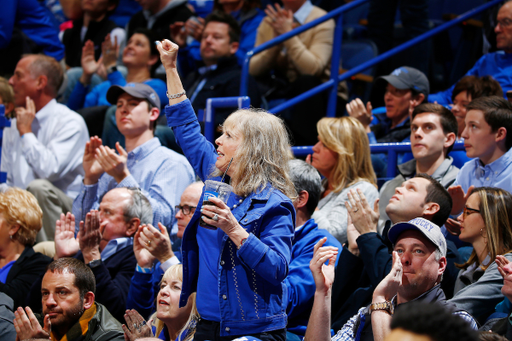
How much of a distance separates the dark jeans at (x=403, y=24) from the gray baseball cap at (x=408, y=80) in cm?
160

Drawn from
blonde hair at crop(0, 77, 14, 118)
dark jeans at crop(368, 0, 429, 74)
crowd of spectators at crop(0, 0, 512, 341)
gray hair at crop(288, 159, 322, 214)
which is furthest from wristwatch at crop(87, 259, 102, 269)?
dark jeans at crop(368, 0, 429, 74)

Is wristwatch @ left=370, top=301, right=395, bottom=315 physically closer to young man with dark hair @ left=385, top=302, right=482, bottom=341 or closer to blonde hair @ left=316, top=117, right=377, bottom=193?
young man with dark hair @ left=385, top=302, right=482, bottom=341

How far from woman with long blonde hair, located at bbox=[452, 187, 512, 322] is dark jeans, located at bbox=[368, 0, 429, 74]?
3.59 meters

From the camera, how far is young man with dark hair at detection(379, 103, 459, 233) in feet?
13.1

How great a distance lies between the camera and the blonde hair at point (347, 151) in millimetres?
4113

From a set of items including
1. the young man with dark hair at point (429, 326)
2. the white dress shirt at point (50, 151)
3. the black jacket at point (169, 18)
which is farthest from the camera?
the black jacket at point (169, 18)

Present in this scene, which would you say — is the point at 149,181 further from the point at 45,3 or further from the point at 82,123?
the point at 45,3

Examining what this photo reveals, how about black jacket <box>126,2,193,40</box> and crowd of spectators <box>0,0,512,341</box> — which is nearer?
crowd of spectators <box>0,0,512,341</box>

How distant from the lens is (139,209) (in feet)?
13.0

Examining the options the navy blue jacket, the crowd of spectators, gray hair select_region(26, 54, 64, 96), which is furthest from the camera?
gray hair select_region(26, 54, 64, 96)

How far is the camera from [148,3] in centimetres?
693

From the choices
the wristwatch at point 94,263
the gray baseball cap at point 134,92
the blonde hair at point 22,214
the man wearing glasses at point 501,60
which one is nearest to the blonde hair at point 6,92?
the gray baseball cap at point 134,92

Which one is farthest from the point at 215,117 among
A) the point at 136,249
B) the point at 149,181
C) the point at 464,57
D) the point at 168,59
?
the point at 464,57

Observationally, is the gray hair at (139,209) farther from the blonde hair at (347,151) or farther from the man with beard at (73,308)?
the blonde hair at (347,151)
